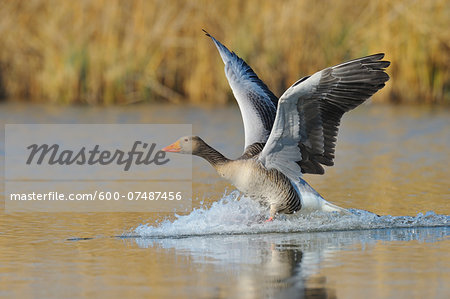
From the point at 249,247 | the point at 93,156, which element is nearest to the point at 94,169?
the point at 93,156

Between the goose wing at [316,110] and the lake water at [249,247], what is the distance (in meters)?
0.61

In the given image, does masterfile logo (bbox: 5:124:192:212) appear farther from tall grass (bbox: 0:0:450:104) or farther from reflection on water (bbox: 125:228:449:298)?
tall grass (bbox: 0:0:450:104)

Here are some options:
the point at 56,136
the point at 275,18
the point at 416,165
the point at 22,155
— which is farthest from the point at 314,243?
the point at 275,18

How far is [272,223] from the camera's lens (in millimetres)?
8758

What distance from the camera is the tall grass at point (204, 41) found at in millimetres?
20109

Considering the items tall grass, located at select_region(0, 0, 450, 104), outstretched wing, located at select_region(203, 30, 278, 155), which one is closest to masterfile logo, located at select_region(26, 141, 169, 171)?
outstretched wing, located at select_region(203, 30, 278, 155)

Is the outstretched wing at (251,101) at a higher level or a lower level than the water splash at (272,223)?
higher

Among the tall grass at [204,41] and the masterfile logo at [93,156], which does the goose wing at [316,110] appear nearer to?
the masterfile logo at [93,156]

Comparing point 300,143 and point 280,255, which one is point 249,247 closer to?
point 280,255

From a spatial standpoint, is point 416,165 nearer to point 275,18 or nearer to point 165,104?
point 275,18

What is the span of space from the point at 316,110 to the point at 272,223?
118 cm

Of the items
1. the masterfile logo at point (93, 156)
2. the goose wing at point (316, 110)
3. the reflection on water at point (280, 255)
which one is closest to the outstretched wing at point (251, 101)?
the goose wing at point (316, 110)

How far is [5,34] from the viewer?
2083cm

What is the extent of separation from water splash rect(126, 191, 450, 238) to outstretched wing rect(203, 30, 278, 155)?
0.76m
